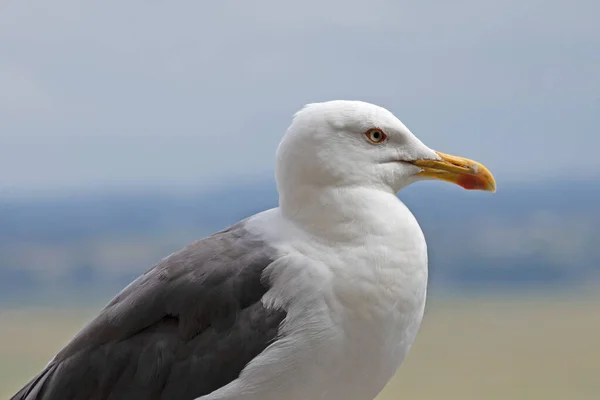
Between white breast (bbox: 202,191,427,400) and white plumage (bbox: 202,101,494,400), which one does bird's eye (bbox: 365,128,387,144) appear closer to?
white plumage (bbox: 202,101,494,400)

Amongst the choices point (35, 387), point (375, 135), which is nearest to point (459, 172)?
point (375, 135)

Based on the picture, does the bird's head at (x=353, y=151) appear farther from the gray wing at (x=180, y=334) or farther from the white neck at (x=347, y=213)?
the gray wing at (x=180, y=334)

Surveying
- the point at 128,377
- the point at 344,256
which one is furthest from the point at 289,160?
the point at 128,377

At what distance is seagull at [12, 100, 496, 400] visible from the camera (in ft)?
4.16

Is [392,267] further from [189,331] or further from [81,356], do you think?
[81,356]

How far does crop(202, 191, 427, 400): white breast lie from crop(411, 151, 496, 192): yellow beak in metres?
0.12

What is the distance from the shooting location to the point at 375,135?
137 centimetres

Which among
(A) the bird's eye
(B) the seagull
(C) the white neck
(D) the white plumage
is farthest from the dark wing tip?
(A) the bird's eye

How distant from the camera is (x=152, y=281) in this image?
137 centimetres

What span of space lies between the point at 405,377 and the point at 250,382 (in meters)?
0.98

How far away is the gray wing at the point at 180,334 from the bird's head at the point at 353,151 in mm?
134

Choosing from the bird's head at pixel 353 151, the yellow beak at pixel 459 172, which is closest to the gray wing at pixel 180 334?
the bird's head at pixel 353 151

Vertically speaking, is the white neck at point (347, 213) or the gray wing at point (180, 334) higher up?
the white neck at point (347, 213)

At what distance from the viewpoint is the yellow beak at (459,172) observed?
140cm
